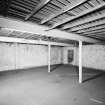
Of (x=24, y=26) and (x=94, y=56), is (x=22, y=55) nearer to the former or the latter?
(x=24, y=26)

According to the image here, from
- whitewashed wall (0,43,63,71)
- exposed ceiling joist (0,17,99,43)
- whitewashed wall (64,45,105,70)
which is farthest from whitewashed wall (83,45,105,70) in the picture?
exposed ceiling joist (0,17,99,43)

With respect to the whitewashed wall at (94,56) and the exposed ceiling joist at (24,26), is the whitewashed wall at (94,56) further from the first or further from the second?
the exposed ceiling joist at (24,26)

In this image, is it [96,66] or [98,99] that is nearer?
[98,99]

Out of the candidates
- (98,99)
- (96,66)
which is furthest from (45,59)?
(98,99)

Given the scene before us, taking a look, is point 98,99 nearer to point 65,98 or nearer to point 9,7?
point 65,98

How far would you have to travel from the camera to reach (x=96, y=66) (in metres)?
6.91

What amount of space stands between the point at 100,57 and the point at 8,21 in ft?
23.0

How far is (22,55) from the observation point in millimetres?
6898

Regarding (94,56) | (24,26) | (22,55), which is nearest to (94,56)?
(94,56)

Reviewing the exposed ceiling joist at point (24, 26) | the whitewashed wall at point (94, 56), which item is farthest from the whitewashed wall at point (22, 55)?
the exposed ceiling joist at point (24, 26)

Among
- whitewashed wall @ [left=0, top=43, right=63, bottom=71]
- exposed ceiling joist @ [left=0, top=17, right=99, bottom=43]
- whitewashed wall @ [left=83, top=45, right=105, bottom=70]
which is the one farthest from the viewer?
whitewashed wall @ [left=83, top=45, right=105, bottom=70]

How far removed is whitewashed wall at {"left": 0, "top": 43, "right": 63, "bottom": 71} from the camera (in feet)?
19.9

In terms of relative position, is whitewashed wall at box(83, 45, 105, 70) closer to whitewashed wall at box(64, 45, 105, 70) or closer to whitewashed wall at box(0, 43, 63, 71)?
whitewashed wall at box(64, 45, 105, 70)

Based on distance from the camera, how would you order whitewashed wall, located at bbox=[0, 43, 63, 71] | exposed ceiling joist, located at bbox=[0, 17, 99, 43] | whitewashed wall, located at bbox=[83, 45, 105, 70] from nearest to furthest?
exposed ceiling joist, located at bbox=[0, 17, 99, 43] < whitewashed wall, located at bbox=[0, 43, 63, 71] < whitewashed wall, located at bbox=[83, 45, 105, 70]
